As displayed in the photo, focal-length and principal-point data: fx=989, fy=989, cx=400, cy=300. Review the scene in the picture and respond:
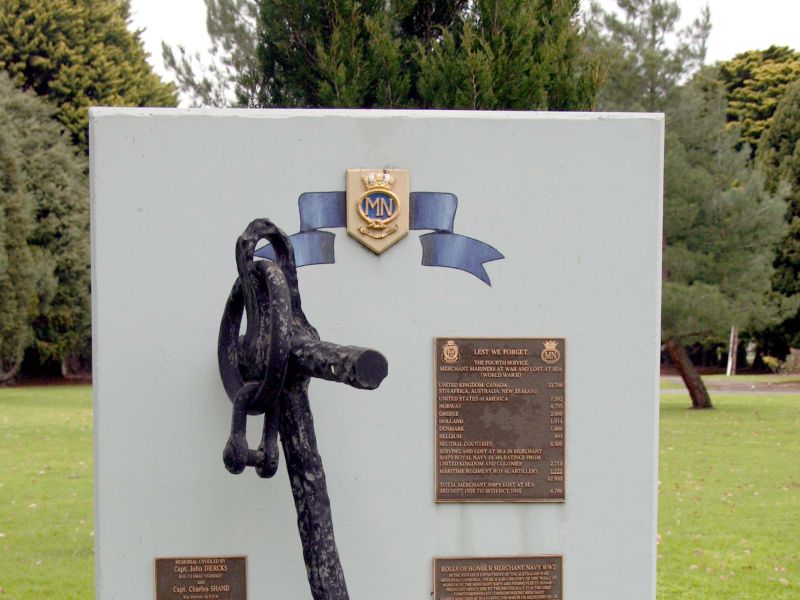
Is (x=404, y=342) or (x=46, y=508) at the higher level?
→ (x=404, y=342)

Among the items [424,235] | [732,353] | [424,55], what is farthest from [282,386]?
[732,353]

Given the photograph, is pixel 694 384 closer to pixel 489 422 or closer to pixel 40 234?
pixel 489 422

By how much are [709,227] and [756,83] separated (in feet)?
64.8

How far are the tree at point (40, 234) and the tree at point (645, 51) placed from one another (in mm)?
14856

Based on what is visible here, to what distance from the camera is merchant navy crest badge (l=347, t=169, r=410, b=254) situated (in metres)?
4.63

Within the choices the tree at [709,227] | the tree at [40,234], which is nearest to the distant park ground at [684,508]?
the tree at [709,227]

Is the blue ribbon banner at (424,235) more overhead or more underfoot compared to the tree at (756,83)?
more underfoot

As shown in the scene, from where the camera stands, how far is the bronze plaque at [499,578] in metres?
4.69

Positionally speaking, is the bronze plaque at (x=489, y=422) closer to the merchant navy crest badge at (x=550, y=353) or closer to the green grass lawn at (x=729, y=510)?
the merchant navy crest badge at (x=550, y=353)

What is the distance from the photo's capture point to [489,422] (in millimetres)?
4672

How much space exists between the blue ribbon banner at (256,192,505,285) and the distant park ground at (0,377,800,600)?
3649 millimetres

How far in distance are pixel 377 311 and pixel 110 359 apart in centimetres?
127

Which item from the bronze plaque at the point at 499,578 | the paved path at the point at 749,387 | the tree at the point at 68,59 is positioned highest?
the tree at the point at 68,59

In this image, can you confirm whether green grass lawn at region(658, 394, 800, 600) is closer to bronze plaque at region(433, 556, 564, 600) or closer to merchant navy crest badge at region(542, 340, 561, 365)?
bronze plaque at region(433, 556, 564, 600)
